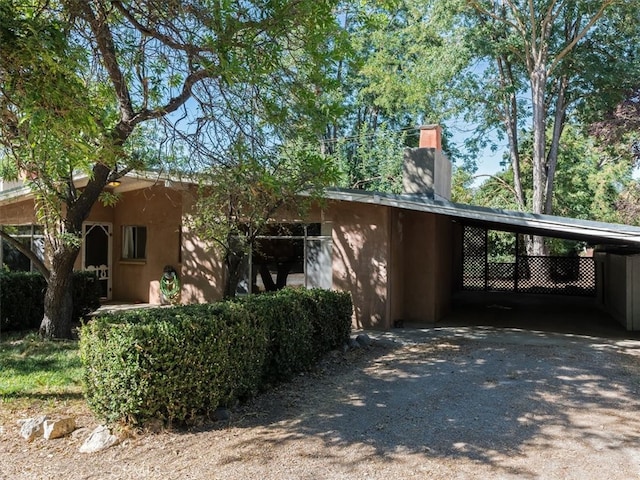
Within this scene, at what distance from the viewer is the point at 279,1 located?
5695 mm

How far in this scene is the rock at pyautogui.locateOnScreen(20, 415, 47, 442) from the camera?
14.8 ft

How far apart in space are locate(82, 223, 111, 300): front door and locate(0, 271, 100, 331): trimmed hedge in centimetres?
374

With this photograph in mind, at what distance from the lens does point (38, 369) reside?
21.9 feet

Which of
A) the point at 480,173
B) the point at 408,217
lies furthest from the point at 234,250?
the point at 480,173

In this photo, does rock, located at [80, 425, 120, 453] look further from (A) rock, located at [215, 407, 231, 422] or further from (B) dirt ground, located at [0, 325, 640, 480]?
(A) rock, located at [215, 407, 231, 422]

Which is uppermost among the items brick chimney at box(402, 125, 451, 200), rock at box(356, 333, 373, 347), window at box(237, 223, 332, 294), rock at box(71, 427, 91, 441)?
brick chimney at box(402, 125, 451, 200)

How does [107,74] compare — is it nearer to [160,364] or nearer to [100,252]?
[160,364]

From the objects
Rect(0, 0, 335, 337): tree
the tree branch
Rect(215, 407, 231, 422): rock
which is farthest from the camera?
the tree branch

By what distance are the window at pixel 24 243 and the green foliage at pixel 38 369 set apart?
19.9ft

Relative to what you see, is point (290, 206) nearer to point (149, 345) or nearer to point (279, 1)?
point (279, 1)

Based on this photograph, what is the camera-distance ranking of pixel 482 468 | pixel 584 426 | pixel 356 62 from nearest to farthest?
pixel 482 468 → pixel 584 426 → pixel 356 62

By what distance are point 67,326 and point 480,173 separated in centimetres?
2308

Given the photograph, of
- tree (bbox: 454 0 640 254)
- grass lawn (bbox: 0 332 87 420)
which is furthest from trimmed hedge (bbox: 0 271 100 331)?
tree (bbox: 454 0 640 254)

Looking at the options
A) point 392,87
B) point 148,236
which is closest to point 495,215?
point 148,236
